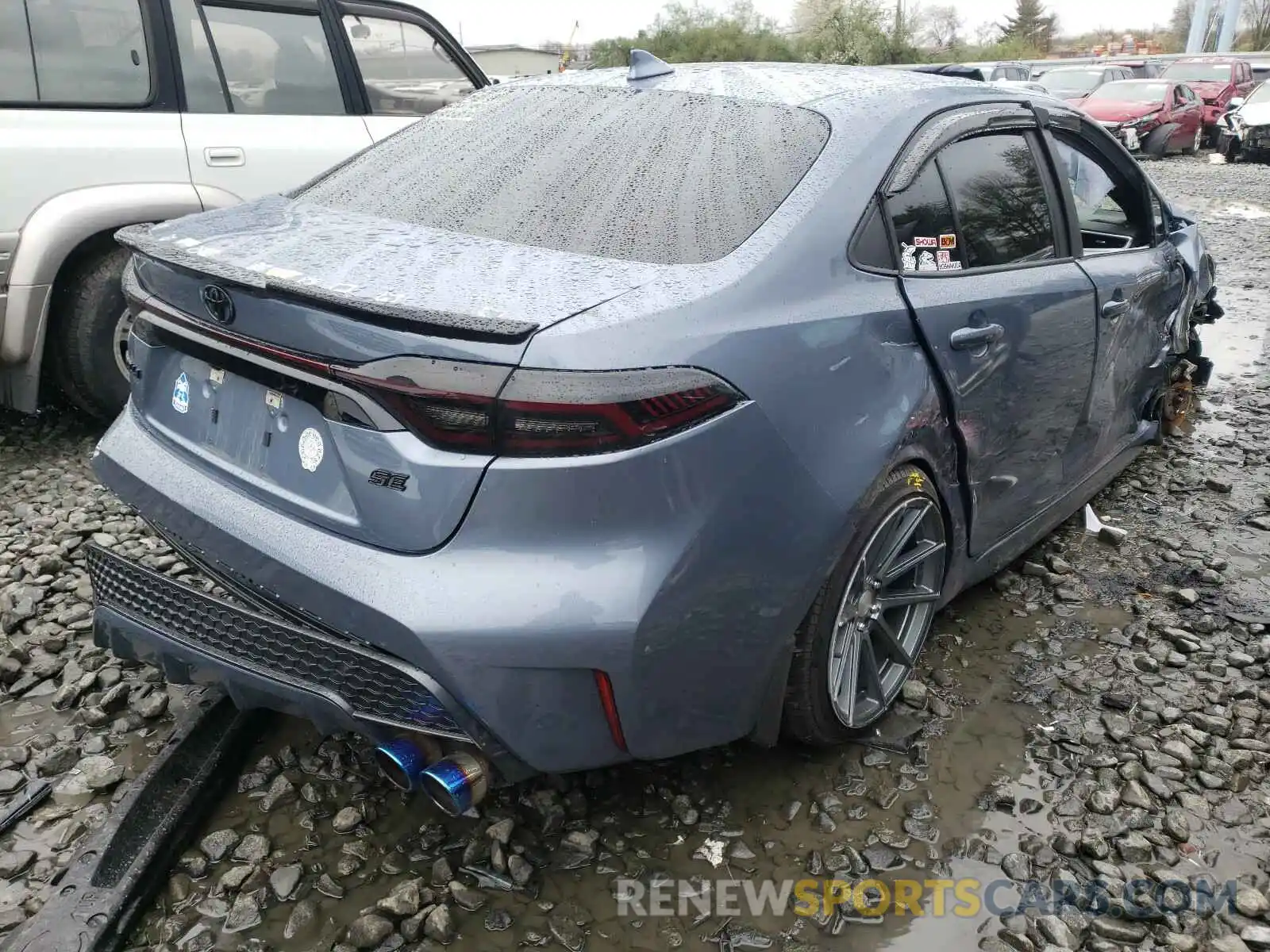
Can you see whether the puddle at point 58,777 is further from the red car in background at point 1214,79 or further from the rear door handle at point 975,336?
the red car in background at point 1214,79

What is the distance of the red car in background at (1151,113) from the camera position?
61.4ft

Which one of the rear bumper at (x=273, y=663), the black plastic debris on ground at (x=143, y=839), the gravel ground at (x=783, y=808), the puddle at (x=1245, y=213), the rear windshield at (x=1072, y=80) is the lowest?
the gravel ground at (x=783, y=808)

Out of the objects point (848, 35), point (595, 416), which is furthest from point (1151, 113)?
point (848, 35)

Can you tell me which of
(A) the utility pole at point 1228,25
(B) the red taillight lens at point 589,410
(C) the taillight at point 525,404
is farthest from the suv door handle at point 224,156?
(A) the utility pole at point 1228,25

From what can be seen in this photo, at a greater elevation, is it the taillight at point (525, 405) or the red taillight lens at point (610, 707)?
the taillight at point (525, 405)

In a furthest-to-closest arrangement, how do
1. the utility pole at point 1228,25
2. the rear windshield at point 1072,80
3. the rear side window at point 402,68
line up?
the utility pole at point 1228,25 → the rear windshield at point 1072,80 → the rear side window at point 402,68

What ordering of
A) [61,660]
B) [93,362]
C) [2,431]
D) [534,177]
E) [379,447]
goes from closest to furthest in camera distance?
[379,447], [534,177], [61,660], [93,362], [2,431]

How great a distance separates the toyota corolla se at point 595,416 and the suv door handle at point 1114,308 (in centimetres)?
31

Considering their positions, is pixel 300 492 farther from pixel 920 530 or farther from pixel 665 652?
pixel 920 530

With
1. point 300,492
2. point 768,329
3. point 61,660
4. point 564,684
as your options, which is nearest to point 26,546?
point 61,660

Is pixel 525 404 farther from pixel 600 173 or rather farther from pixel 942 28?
pixel 942 28

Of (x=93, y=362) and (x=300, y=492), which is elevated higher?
(x=300, y=492)

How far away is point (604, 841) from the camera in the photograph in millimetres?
2230

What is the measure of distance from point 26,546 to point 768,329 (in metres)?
2.89
